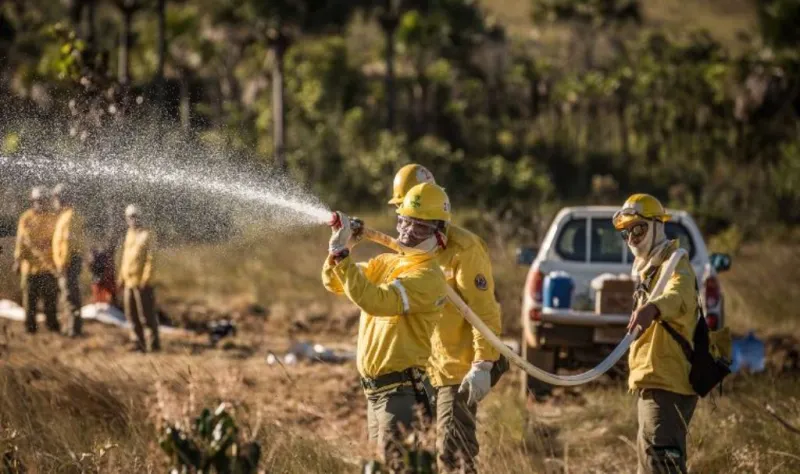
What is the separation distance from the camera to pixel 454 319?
275 inches

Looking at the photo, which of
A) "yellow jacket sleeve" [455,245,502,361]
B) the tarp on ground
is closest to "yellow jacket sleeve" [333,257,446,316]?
"yellow jacket sleeve" [455,245,502,361]

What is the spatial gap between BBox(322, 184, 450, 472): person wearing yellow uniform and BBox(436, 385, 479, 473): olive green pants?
51 centimetres

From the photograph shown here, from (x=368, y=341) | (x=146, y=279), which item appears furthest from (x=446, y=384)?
(x=146, y=279)

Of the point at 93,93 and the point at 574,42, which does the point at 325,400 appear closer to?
the point at 93,93

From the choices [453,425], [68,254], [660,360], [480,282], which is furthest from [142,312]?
[660,360]

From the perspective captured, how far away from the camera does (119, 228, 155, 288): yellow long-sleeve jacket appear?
1339cm

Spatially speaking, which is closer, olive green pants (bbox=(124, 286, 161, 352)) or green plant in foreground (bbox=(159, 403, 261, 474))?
green plant in foreground (bbox=(159, 403, 261, 474))

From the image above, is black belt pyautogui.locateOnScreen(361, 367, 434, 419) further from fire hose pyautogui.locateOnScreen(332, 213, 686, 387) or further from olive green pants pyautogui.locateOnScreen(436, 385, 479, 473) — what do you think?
olive green pants pyautogui.locateOnScreen(436, 385, 479, 473)

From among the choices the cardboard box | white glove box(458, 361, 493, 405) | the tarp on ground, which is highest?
white glove box(458, 361, 493, 405)

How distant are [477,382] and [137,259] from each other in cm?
760

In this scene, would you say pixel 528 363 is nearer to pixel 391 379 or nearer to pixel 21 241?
pixel 391 379

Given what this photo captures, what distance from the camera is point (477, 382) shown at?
6645mm

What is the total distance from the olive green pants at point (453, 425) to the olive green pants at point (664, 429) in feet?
2.79

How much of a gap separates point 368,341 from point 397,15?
34819mm
